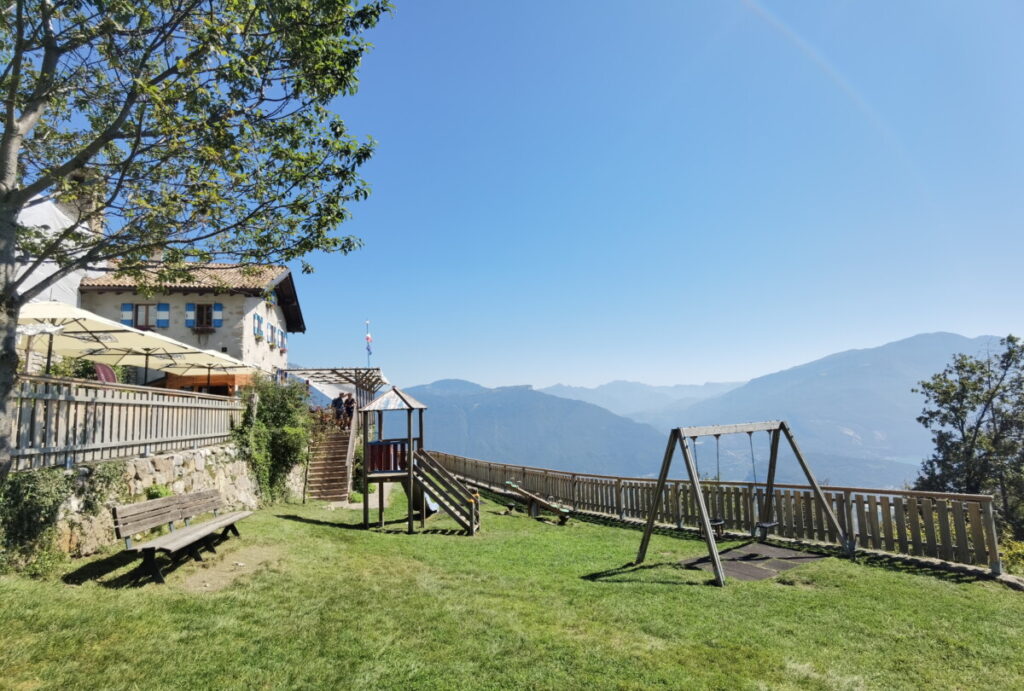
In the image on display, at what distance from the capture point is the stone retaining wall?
6.76m

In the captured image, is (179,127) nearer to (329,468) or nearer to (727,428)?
(727,428)

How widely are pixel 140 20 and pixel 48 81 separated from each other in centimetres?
129

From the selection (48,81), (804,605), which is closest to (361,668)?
(804,605)

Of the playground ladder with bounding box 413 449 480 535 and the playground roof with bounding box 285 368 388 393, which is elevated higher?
the playground roof with bounding box 285 368 388 393

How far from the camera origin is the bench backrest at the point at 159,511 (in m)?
6.53

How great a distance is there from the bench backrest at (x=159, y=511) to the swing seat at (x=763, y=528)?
9.71 m

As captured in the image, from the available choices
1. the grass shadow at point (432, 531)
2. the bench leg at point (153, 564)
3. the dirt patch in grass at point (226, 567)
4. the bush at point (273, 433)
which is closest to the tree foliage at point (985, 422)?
the grass shadow at point (432, 531)

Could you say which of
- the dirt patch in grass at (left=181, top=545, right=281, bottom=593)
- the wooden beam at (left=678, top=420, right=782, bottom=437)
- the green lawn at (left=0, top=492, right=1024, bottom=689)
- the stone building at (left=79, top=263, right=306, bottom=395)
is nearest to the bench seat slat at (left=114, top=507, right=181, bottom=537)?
the green lawn at (left=0, top=492, right=1024, bottom=689)

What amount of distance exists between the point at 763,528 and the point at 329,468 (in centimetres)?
1458

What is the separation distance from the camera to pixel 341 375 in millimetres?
30562

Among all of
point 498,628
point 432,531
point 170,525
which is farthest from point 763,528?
point 170,525

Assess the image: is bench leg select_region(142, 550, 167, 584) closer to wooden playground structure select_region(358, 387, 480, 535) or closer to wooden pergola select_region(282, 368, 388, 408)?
wooden playground structure select_region(358, 387, 480, 535)

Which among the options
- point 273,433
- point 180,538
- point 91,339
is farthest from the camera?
point 273,433

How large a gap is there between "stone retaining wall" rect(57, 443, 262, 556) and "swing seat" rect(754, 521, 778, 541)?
10.5 metres
